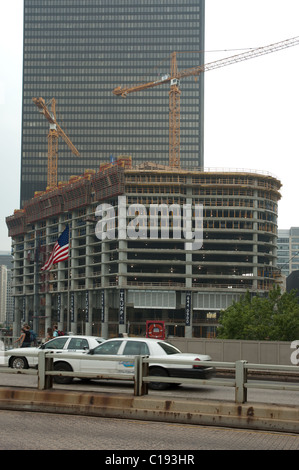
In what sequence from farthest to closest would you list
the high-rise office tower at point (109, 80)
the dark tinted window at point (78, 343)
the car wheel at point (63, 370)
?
1. the high-rise office tower at point (109, 80)
2. the dark tinted window at point (78, 343)
3. the car wheel at point (63, 370)

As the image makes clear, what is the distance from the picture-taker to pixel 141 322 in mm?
114312

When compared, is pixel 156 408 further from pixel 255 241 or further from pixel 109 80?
pixel 109 80

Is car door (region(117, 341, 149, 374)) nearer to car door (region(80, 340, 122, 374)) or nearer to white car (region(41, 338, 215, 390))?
white car (region(41, 338, 215, 390))

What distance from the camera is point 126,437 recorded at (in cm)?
1004

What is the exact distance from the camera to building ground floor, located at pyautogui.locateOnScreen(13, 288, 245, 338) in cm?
11069

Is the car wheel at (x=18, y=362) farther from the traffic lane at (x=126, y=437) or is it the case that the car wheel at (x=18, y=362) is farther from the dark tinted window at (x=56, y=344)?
the traffic lane at (x=126, y=437)

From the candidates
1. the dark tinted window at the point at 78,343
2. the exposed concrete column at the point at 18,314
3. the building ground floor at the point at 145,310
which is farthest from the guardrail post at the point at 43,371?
the exposed concrete column at the point at 18,314

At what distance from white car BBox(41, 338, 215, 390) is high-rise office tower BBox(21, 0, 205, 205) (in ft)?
562

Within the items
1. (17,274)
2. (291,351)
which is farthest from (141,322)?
(291,351)

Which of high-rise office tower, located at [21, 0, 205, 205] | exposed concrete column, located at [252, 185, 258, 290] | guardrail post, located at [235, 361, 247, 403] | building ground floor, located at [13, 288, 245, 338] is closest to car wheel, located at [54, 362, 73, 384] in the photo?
guardrail post, located at [235, 361, 247, 403]
